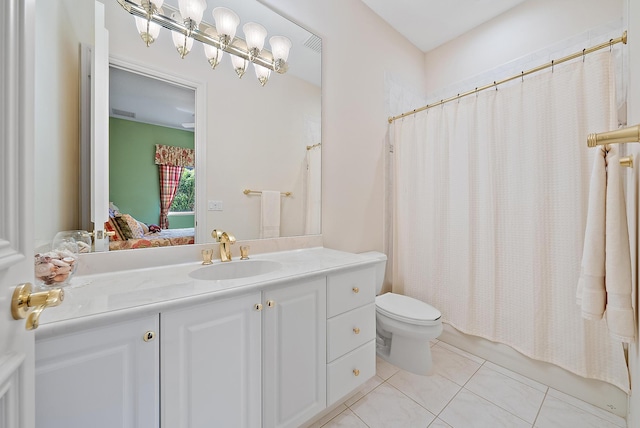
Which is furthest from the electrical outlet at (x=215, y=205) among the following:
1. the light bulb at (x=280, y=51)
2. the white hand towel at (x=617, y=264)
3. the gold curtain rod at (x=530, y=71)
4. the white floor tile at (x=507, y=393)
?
the white floor tile at (x=507, y=393)

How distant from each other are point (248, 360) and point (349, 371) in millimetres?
630

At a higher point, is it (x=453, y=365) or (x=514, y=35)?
(x=514, y=35)

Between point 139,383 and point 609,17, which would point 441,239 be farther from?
point 139,383

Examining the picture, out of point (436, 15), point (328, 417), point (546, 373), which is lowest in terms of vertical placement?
point (328, 417)

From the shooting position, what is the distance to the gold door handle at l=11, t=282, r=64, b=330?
410mm

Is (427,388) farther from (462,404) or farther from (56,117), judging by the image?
(56,117)

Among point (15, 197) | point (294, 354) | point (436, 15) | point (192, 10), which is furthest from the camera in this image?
point (436, 15)

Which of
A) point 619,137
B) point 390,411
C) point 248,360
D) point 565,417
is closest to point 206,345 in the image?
point 248,360

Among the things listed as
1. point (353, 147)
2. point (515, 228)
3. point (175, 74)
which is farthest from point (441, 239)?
point (175, 74)

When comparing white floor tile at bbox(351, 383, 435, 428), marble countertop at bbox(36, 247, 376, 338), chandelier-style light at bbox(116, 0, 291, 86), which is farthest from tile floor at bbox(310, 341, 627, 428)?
chandelier-style light at bbox(116, 0, 291, 86)

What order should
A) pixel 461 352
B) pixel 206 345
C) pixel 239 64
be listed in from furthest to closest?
pixel 461 352 < pixel 239 64 < pixel 206 345

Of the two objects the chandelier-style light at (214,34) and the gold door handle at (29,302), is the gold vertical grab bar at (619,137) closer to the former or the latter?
the gold door handle at (29,302)

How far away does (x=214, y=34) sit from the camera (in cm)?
136

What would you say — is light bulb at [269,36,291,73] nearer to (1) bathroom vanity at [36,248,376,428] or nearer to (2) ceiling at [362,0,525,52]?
(2) ceiling at [362,0,525,52]
